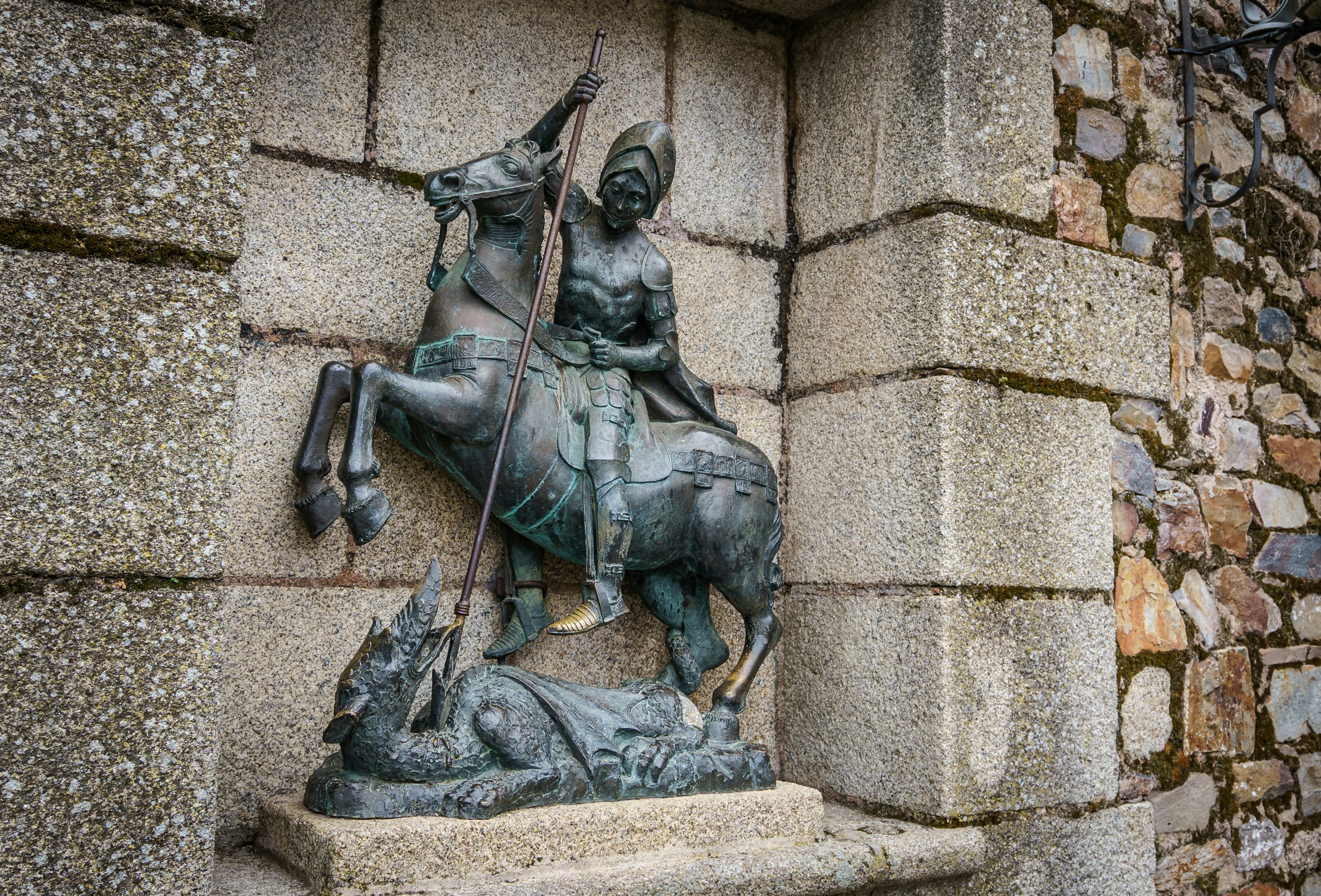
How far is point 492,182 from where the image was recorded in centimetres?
262

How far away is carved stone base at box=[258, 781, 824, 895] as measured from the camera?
2133 millimetres

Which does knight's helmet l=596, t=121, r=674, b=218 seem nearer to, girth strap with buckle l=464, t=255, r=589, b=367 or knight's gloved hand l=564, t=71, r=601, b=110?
knight's gloved hand l=564, t=71, r=601, b=110

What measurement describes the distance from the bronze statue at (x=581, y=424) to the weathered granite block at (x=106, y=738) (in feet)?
2.07

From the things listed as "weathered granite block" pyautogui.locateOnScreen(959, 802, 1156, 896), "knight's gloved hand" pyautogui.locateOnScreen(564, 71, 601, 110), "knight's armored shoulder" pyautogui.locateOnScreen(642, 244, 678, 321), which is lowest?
"weathered granite block" pyautogui.locateOnScreen(959, 802, 1156, 896)

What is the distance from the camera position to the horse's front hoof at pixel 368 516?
7.98 feet

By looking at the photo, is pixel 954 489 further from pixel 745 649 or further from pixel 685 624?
pixel 685 624

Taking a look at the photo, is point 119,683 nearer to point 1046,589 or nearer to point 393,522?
point 393,522

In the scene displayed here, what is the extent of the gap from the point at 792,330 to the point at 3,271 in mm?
2218

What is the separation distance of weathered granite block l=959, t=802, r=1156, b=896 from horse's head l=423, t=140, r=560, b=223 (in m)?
1.95

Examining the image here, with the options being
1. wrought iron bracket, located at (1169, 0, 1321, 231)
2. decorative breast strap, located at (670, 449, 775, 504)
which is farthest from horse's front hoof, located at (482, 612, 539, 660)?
wrought iron bracket, located at (1169, 0, 1321, 231)

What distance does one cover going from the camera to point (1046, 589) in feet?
10.1

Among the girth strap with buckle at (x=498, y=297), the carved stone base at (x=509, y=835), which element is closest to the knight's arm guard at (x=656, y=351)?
the girth strap with buckle at (x=498, y=297)

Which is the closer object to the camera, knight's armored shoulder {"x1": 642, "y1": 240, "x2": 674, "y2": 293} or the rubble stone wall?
knight's armored shoulder {"x1": 642, "y1": 240, "x2": 674, "y2": 293}

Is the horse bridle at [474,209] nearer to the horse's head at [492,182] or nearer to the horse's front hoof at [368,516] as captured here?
the horse's head at [492,182]
